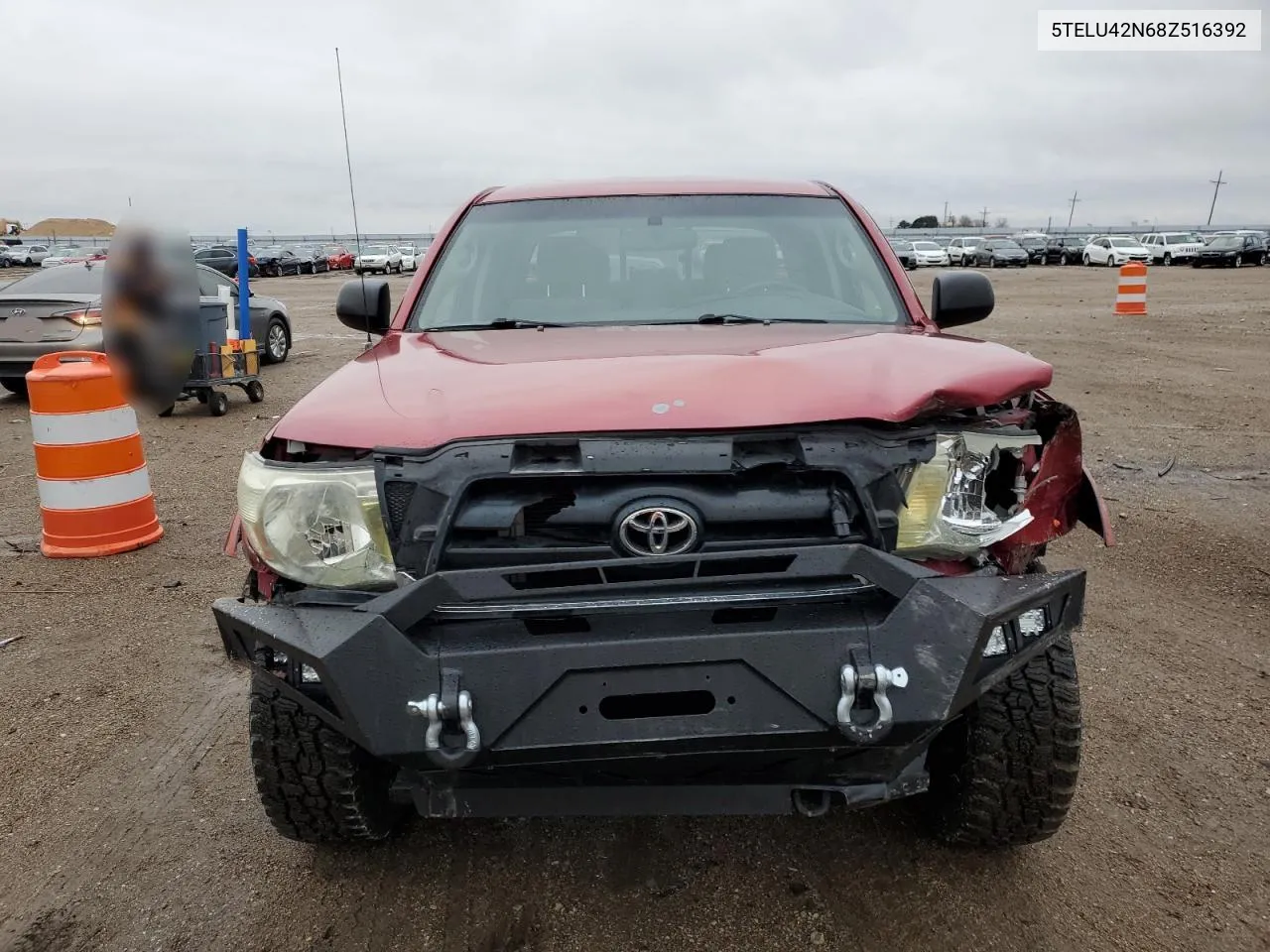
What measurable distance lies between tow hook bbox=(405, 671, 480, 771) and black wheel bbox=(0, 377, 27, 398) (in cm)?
1093

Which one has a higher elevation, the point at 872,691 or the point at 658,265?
the point at 658,265

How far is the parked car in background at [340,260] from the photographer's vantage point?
54.6 m

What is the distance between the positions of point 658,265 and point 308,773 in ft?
6.83

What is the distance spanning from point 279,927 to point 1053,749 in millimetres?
2017

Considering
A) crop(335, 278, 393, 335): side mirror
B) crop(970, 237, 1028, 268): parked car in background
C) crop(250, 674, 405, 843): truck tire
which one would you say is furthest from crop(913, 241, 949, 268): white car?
crop(250, 674, 405, 843): truck tire

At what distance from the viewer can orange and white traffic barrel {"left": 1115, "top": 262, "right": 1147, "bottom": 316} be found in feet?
63.3

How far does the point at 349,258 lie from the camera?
54.0 meters

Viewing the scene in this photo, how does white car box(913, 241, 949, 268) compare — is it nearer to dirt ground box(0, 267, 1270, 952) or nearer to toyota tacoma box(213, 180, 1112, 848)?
dirt ground box(0, 267, 1270, 952)

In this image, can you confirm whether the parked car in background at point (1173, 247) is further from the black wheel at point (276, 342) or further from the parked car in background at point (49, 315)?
the parked car in background at point (49, 315)

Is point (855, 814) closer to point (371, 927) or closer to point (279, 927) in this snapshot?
point (371, 927)

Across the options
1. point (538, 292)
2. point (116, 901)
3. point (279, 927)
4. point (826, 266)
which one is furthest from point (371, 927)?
point (826, 266)

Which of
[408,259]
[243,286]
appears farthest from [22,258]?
[243,286]

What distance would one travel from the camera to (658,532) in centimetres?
216

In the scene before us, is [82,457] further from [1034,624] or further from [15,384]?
[15,384]
